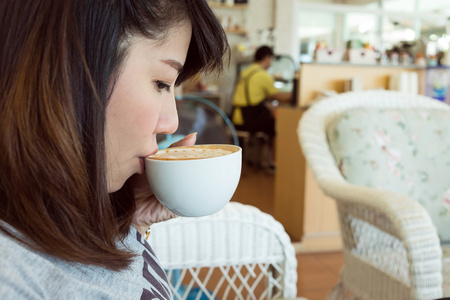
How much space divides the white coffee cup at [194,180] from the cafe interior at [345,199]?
0.81 feet

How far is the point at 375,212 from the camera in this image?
1.12 metres

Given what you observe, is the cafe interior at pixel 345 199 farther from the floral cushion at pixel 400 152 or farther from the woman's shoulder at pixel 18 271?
the woman's shoulder at pixel 18 271

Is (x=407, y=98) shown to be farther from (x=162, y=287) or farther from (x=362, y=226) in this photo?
(x=162, y=287)

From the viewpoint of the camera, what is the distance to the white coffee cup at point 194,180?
19.9 inches

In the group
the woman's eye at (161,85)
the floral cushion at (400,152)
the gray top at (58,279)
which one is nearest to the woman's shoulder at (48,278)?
the gray top at (58,279)

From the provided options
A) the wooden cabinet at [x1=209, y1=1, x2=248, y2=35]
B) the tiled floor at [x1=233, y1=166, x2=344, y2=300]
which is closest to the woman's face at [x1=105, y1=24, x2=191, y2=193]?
the tiled floor at [x1=233, y1=166, x2=344, y2=300]

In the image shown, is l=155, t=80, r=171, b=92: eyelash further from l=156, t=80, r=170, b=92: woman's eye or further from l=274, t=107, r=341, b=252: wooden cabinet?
l=274, t=107, r=341, b=252: wooden cabinet

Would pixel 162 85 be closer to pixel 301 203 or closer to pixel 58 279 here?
pixel 58 279

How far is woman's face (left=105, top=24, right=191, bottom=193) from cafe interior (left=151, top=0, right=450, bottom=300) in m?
0.24

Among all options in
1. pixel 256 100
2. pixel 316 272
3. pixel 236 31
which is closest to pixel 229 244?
pixel 316 272

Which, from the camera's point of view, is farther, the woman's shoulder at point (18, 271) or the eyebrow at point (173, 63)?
the eyebrow at point (173, 63)

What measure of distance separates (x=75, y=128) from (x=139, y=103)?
3.4 inches

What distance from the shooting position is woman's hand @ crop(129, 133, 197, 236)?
2.20ft

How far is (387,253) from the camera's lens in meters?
1.26
